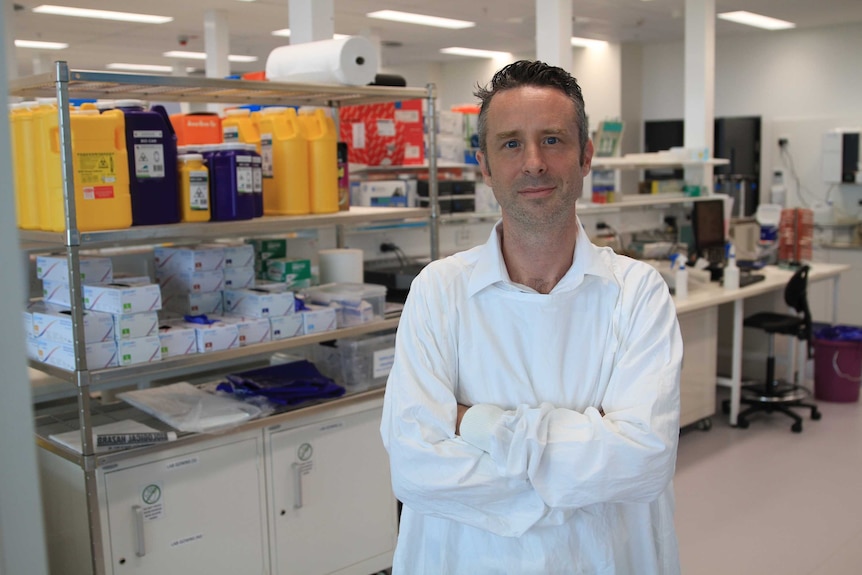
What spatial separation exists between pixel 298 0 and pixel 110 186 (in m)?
1.73

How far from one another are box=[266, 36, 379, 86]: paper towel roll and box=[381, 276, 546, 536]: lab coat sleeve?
148cm

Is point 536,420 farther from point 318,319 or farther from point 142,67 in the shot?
point 142,67

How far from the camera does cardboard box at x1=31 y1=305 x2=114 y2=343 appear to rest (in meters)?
2.43

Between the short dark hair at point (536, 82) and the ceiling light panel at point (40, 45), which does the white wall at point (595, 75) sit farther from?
the short dark hair at point (536, 82)

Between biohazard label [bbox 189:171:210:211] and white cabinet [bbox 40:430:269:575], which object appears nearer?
white cabinet [bbox 40:430:269:575]

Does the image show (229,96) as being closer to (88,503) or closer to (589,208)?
(88,503)

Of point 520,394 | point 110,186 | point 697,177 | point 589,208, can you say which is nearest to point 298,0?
point 110,186

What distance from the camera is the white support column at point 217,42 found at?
8039mm

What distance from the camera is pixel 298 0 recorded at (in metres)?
3.80

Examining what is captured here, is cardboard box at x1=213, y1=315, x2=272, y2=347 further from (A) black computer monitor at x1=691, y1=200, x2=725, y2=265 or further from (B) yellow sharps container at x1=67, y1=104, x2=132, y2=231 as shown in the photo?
(A) black computer monitor at x1=691, y1=200, x2=725, y2=265

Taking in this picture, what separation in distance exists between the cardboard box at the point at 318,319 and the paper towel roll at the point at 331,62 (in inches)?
32.6

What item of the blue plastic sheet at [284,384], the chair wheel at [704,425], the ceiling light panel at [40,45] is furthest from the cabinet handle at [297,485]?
the ceiling light panel at [40,45]

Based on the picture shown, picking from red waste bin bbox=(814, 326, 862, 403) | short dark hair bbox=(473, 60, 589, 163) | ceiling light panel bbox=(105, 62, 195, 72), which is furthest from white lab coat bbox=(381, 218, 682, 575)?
ceiling light panel bbox=(105, 62, 195, 72)

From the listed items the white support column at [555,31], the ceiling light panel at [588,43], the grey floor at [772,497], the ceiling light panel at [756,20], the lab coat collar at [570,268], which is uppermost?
the ceiling light panel at [588,43]
